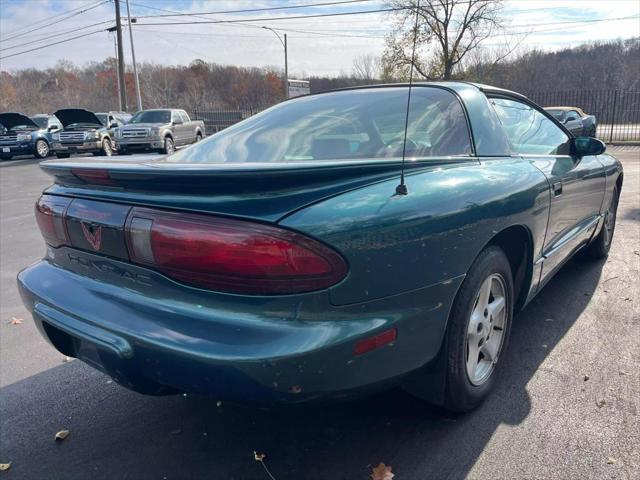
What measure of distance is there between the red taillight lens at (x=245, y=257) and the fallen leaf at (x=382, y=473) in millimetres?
885

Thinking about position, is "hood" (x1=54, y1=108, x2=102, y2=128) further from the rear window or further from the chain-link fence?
the chain-link fence

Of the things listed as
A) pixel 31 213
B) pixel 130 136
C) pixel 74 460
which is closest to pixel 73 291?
pixel 74 460

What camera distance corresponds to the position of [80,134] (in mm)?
19312

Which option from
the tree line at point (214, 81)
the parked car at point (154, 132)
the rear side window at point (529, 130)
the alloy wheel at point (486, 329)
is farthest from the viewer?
the tree line at point (214, 81)

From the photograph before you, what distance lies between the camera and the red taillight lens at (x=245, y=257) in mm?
1707

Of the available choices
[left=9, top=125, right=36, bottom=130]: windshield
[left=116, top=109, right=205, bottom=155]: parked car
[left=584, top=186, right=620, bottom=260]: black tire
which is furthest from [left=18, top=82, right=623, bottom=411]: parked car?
[left=9, top=125, right=36, bottom=130]: windshield

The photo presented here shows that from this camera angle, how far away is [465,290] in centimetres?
221

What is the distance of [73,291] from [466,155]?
1.92m

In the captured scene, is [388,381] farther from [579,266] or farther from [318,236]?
[579,266]

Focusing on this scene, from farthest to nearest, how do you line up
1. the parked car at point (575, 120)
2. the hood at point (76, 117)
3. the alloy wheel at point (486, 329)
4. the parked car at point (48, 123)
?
1. the parked car at point (48, 123)
2. the hood at point (76, 117)
3. the parked car at point (575, 120)
4. the alloy wheel at point (486, 329)

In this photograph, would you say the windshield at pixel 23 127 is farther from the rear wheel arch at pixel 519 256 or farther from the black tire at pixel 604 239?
the rear wheel arch at pixel 519 256

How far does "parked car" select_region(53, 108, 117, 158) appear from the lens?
19391 mm

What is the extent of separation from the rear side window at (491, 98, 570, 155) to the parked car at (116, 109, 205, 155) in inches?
647

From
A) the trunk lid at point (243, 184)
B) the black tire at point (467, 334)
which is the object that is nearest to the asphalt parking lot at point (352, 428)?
the black tire at point (467, 334)
